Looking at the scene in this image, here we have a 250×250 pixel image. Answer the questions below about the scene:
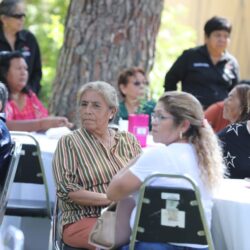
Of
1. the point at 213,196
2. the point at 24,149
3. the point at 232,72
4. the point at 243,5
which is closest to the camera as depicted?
the point at 213,196

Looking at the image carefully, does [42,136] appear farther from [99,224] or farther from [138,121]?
[99,224]

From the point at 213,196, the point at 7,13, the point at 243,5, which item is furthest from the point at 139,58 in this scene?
the point at 243,5

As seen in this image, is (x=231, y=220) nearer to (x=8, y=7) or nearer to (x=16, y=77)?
(x=16, y=77)

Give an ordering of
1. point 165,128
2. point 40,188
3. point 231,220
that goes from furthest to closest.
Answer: point 40,188 < point 231,220 < point 165,128

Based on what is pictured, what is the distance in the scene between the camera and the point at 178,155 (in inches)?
155

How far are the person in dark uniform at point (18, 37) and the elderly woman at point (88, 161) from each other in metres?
2.87

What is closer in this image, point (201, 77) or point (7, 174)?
point (7, 174)

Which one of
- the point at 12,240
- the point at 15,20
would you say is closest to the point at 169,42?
the point at 15,20

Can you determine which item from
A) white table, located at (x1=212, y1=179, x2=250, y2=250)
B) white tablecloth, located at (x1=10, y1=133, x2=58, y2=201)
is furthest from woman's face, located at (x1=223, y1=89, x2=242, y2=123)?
white table, located at (x1=212, y1=179, x2=250, y2=250)

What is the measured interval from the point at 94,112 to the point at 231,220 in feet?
3.70

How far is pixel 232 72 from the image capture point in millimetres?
8086

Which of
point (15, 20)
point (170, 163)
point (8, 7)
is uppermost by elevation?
point (8, 7)

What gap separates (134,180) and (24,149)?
5.30 feet

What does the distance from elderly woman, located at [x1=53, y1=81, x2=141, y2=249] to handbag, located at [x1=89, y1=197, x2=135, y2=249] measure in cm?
39
